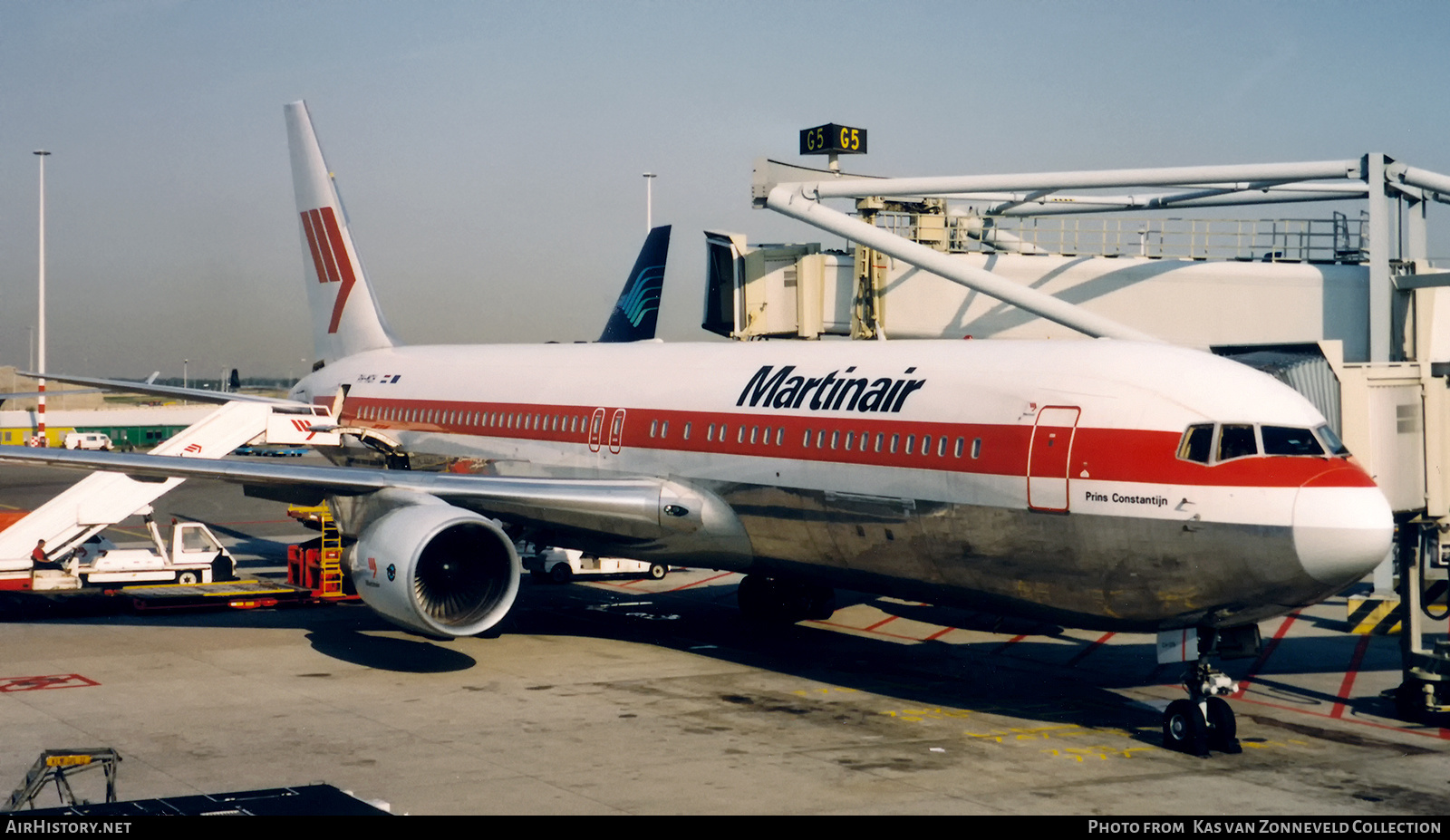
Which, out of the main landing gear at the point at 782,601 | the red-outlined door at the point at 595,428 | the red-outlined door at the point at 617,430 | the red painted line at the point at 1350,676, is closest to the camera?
the red painted line at the point at 1350,676

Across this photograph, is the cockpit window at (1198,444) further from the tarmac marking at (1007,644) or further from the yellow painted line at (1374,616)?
the yellow painted line at (1374,616)

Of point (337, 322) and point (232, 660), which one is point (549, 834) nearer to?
point (232, 660)

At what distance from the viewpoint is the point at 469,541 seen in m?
20.4

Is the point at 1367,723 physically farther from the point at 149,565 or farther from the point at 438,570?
the point at 149,565

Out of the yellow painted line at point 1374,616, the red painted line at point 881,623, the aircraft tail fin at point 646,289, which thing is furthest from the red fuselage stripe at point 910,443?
the aircraft tail fin at point 646,289

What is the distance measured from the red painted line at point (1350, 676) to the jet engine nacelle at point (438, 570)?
1105cm

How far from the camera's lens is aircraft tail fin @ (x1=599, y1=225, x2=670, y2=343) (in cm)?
4134

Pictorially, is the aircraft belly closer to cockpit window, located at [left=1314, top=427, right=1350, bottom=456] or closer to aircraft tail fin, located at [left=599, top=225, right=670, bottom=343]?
cockpit window, located at [left=1314, top=427, right=1350, bottom=456]

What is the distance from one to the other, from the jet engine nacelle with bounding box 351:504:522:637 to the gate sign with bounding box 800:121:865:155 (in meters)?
14.5

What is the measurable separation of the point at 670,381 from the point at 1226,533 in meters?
9.96

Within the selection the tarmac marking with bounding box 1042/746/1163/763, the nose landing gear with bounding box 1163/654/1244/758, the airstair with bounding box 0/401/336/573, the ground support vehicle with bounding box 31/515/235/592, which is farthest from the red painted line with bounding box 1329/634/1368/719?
the ground support vehicle with bounding box 31/515/235/592

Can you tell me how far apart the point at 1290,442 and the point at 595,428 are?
11.5 meters

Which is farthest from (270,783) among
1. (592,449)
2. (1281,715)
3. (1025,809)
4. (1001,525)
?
(1281,715)

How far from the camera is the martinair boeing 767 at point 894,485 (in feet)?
48.6
